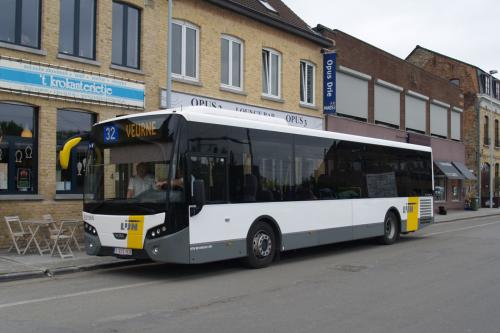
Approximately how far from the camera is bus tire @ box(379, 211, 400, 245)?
50.6 ft

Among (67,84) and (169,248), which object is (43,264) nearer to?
(169,248)

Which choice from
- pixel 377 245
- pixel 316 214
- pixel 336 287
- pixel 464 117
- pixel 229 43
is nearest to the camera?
pixel 336 287

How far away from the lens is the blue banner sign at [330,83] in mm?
23859

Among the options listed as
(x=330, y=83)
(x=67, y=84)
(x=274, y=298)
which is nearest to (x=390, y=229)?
(x=274, y=298)

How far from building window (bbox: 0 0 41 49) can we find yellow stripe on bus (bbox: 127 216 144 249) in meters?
6.59

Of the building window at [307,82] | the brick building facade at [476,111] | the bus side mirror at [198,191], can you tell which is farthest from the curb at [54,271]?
the brick building facade at [476,111]

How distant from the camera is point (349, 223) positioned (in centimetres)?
1373

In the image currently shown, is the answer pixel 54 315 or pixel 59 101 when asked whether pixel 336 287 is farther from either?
pixel 59 101

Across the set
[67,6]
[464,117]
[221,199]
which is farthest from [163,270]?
[464,117]

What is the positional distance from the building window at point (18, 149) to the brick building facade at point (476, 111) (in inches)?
1337

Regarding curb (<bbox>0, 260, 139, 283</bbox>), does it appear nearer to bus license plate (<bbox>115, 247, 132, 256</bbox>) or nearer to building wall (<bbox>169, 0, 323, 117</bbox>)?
bus license plate (<bbox>115, 247, 132, 256</bbox>)

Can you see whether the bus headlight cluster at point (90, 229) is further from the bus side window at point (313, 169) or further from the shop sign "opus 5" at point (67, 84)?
the shop sign "opus 5" at point (67, 84)

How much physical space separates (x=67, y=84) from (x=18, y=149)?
6.76ft

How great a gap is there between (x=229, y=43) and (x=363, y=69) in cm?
1037
